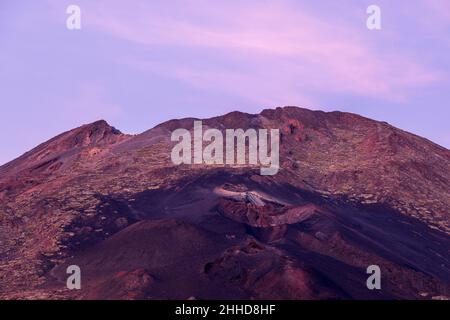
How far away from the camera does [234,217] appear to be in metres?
56.7

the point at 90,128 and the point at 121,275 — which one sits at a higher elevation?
the point at 90,128

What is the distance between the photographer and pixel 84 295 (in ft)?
142

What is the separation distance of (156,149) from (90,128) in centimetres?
1521

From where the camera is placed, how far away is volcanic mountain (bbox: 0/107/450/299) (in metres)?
43.5

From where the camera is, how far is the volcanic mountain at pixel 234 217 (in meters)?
43.5

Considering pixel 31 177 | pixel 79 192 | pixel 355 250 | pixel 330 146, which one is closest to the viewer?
pixel 355 250
